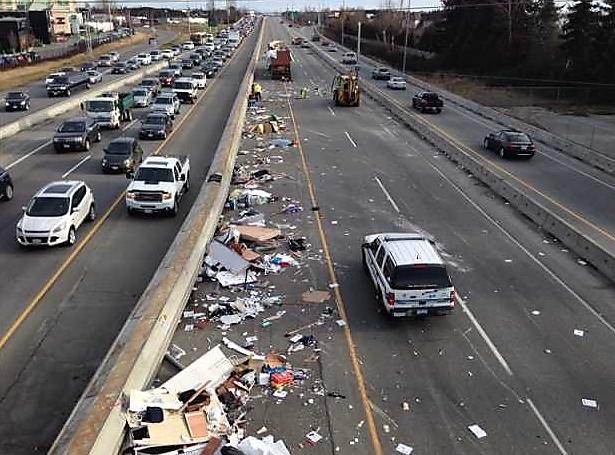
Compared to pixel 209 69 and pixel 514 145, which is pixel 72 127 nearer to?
pixel 514 145

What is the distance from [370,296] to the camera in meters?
15.8

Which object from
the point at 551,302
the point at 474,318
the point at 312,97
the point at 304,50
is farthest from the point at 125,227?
the point at 304,50

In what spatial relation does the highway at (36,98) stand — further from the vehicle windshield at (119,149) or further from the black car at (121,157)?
the black car at (121,157)

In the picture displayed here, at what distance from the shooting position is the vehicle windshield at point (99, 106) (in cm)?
3812

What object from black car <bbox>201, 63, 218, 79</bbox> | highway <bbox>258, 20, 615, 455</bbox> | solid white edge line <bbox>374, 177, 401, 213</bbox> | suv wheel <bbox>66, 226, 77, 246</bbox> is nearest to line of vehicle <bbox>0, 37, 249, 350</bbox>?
suv wheel <bbox>66, 226, 77, 246</bbox>

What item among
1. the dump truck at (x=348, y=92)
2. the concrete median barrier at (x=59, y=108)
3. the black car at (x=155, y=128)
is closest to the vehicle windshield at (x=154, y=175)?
the black car at (x=155, y=128)

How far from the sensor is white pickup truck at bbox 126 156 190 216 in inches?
831

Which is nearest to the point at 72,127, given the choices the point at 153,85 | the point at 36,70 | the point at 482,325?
the point at 153,85

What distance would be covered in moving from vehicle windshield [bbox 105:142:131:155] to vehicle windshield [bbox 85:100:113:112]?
11652mm

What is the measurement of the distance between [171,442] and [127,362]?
5.76 feet

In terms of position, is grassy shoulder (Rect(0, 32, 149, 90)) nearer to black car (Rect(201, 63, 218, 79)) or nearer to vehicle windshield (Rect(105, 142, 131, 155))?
black car (Rect(201, 63, 218, 79))

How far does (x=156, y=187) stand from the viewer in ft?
70.0

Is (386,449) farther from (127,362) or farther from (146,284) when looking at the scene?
(146,284)

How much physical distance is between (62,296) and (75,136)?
58.2ft
